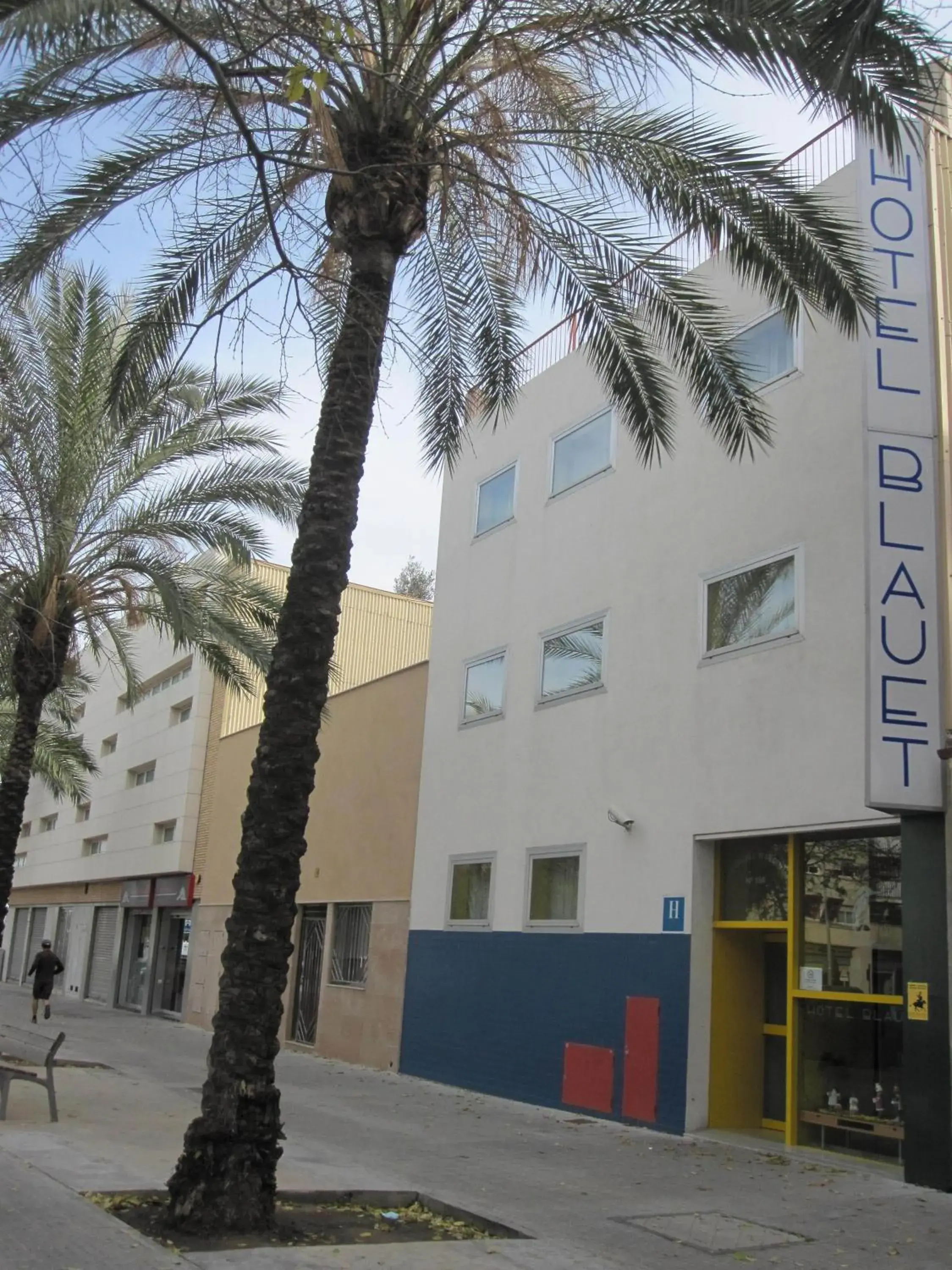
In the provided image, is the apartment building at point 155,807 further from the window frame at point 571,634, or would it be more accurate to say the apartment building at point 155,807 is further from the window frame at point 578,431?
the window frame at point 578,431

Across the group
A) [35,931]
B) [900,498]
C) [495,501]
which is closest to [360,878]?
[495,501]

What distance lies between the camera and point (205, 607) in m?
18.5

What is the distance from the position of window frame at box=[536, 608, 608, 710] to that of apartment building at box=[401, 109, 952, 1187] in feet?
0.14

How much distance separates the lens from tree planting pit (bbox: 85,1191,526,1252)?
22.8 ft

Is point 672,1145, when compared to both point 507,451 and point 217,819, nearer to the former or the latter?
point 507,451

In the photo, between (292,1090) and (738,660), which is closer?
(738,660)

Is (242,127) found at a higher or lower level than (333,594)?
higher

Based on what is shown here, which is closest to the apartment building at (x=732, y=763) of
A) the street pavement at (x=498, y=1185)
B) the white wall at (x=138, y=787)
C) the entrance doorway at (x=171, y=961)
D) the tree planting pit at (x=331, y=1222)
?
the street pavement at (x=498, y=1185)

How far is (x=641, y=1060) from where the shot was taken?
541 inches

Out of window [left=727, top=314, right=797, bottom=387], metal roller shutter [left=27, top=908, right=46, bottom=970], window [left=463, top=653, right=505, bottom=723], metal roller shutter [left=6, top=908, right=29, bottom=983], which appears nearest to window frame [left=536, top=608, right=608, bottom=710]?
window [left=463, top=653, right=505, bottom=723]

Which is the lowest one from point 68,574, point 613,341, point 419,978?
point 419,978

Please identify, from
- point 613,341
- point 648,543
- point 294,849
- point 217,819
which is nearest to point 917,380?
point 613,341

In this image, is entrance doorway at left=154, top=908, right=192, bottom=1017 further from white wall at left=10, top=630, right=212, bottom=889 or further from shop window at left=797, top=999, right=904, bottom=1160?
shop window at left=797, top=999, right=904, bottom=1160

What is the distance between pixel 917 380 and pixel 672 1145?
7739 mm
